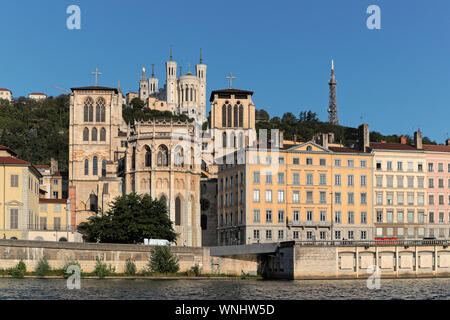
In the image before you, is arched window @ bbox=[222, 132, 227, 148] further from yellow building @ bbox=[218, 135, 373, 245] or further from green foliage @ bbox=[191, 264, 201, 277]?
green foliage @ bbox=[191, 264, 201, 277]

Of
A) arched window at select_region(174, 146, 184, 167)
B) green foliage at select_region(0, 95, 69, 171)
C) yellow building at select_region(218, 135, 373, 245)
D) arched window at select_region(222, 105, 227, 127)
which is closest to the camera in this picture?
yellow building at select_region(218, 135, 373, 245)

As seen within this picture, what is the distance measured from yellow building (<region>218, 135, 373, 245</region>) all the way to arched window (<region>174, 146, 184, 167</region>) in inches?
302

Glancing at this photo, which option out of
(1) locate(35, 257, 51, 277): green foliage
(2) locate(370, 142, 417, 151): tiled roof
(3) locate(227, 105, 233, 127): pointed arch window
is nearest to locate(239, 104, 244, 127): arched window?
(3) locate(227, 105, 233, 127): pointed arch window

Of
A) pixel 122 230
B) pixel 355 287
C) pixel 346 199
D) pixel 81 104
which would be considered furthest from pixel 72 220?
pixel 355 287

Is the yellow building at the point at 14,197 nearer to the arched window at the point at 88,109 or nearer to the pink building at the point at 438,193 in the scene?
the arched window at the point at 88,109

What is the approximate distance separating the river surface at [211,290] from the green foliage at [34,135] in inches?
3680

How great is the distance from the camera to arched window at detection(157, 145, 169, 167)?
9847 cm

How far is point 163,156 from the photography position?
98.8 metres

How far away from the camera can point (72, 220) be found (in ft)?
363

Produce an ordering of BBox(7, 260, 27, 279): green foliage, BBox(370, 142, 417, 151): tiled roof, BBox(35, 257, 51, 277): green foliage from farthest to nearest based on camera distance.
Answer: BBox(370, 142, 417, 151): tiled roof → BBox(35, 257, 51, 277): green foliage → BBox(7, 260, 27, 279): green foliage

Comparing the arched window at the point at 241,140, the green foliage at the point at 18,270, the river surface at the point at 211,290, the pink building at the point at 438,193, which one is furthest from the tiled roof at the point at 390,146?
the green foliage at the point at 18,270

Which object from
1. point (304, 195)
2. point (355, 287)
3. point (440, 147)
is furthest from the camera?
point (440, 147)
